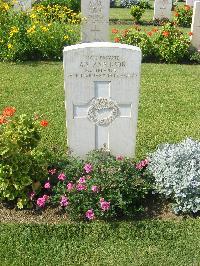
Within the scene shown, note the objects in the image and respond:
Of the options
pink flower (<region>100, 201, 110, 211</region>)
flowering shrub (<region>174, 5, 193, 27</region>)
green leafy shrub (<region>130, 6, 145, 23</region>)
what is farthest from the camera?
green leafy shrub (<region>130, 6, 145, 23</region>)

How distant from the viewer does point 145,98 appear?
8.53m

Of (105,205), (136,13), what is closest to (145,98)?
(105,205)

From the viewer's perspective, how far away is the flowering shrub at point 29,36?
1041 centimetres

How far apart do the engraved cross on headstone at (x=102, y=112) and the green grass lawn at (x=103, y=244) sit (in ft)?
3.78

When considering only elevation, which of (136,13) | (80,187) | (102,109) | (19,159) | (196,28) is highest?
(196,28)

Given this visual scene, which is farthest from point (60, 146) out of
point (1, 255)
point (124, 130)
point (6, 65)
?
point (6, 65)

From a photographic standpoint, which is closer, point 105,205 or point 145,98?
point 105,205

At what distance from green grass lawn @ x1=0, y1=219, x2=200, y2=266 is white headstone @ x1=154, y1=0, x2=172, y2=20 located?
528 inches

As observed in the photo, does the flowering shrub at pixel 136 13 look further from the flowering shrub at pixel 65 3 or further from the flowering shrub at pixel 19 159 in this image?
the flowering shrub at pixel 19 159

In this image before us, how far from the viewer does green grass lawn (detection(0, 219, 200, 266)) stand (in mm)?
4406

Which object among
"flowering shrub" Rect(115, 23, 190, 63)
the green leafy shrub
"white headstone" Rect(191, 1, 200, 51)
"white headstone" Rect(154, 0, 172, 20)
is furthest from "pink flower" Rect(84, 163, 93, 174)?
"white headstone" Rect(154, 0, 172, 20)

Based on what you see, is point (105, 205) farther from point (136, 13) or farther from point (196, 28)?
point (136, 13)

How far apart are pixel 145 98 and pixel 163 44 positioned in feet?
9.59

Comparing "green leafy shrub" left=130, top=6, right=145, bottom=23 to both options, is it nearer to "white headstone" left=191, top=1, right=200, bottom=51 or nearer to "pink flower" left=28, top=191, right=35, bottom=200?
"white headstone" left=191, top=1, right=200, bottom=51
